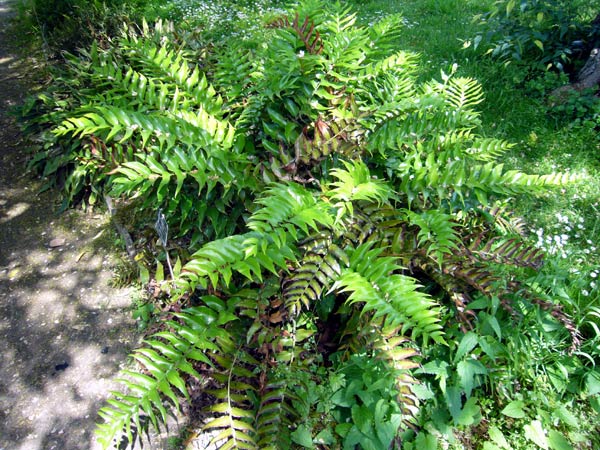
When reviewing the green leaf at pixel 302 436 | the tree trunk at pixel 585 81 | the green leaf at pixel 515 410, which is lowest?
the green leaf at pixel 302 436

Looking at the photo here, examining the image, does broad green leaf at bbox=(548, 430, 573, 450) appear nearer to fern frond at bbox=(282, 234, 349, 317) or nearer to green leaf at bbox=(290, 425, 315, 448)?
green leaf at bbox=(290, 425, 315, 448)

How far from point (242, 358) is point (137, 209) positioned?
1.70 metres

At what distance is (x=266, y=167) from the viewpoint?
114 inches

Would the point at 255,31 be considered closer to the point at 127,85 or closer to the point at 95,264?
the point at 127,85

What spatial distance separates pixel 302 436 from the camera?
95.1 inches

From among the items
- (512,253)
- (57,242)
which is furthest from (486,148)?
(57,242)

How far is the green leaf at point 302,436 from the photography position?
94.3 inches

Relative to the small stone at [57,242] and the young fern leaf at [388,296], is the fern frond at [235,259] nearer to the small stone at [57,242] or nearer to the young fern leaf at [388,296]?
the young fern leaf at [388,296]

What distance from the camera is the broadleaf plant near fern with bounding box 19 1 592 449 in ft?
7.58

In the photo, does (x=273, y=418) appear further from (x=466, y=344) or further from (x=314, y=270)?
(x=466, y=344)

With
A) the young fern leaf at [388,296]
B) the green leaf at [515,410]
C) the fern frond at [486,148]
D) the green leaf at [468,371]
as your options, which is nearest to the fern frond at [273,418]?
the young fern leaf at [388,296]

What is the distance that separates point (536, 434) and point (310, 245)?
155 centimetres

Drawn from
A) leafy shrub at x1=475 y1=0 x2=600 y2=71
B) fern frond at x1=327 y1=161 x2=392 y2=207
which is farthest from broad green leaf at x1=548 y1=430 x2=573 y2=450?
leafy shrub at x1=475 y1=0 x2=600 y2=71

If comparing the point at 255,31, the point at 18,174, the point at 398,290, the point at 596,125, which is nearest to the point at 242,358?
the point at 398,290
